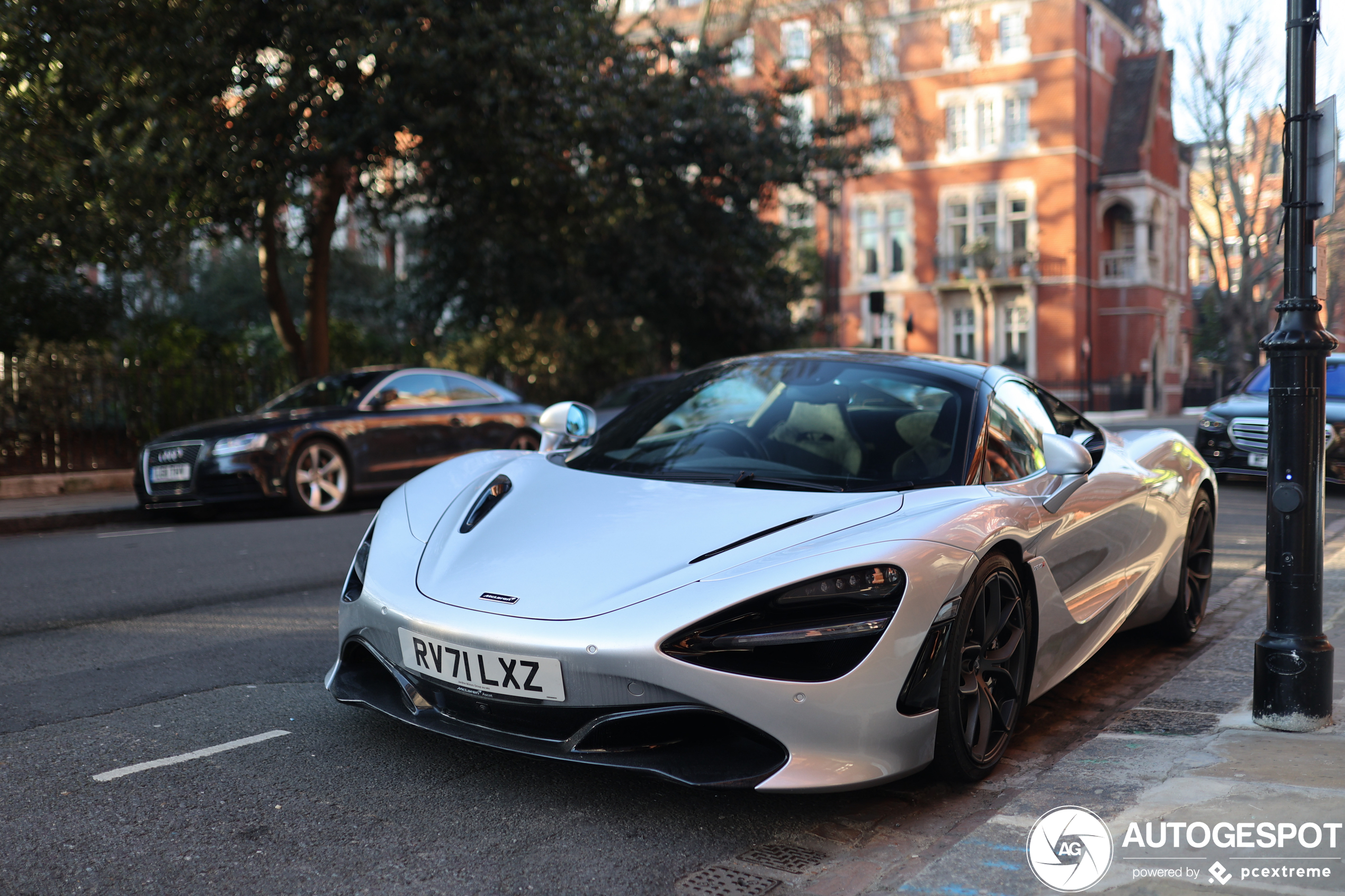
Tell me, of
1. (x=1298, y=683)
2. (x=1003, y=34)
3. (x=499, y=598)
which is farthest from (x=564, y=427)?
(x=1003, y=34)

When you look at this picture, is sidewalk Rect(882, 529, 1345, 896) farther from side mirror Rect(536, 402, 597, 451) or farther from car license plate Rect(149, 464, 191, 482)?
car license plate Rect(149, 464, 191, 482)

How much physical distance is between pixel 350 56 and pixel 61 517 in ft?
19.5

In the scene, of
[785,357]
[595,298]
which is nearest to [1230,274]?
[595,298]

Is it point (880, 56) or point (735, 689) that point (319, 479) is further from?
point (880, 56)

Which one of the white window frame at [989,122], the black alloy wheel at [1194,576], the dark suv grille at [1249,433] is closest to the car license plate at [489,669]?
the black alloy wheel at [1194,576]

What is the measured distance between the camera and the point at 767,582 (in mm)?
3029

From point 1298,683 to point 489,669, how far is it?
263 cm

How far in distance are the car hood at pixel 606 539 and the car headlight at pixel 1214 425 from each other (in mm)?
10588

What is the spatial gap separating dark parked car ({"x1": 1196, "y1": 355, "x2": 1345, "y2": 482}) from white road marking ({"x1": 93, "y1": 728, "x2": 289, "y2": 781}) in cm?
1090

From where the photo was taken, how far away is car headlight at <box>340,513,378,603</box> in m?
3.63

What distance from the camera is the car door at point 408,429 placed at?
11805 millimetres

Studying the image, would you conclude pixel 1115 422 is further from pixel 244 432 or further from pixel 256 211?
pixel 244 432

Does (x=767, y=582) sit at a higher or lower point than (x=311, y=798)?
higher

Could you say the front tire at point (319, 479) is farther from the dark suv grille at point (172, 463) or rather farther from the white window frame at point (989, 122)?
the white window frame at point (989, 122)
